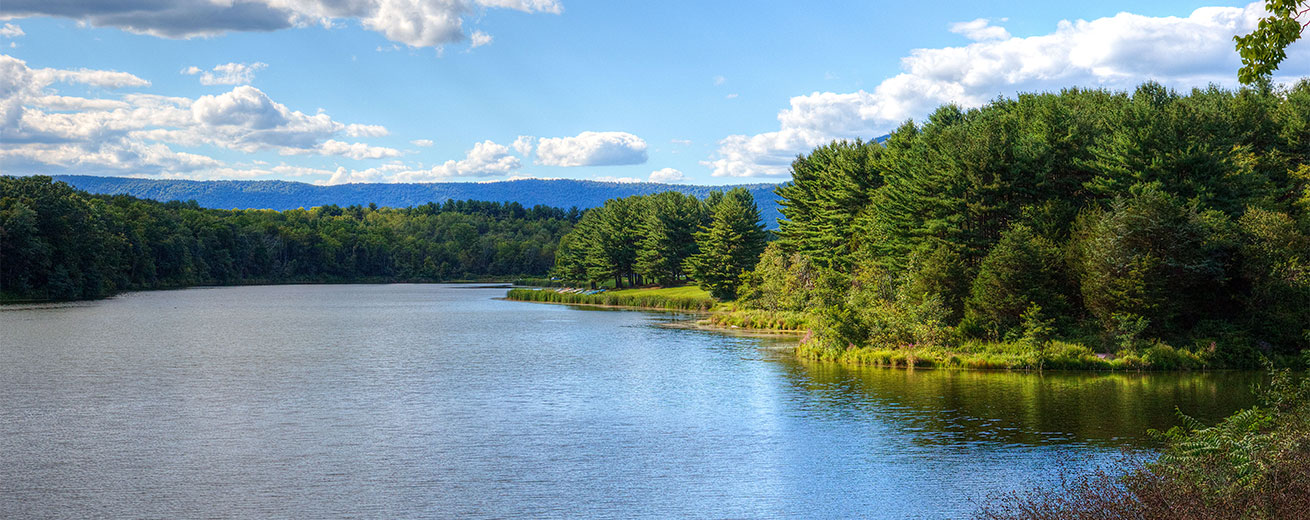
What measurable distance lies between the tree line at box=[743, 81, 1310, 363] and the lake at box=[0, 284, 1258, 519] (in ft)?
→ 13.2

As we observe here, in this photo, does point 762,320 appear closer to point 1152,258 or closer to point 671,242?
point 1152,258

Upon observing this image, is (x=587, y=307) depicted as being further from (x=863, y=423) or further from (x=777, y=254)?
(x=863, y=423)

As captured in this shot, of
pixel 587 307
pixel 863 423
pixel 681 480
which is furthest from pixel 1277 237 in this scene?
pixel 587 307

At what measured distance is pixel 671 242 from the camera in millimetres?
104375

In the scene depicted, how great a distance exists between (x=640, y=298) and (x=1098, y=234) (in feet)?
201

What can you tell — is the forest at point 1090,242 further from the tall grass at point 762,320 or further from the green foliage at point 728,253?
the green foliage at point 728,253

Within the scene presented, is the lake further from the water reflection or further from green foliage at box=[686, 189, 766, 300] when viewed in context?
green foliage at box=[686, 189, 766, 300]

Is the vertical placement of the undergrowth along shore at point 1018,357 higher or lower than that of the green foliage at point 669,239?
lower

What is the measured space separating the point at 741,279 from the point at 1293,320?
4586 cm

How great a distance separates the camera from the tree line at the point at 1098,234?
4009 cm

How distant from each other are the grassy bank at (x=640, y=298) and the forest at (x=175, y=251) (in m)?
48.8

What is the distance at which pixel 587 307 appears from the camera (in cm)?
9869

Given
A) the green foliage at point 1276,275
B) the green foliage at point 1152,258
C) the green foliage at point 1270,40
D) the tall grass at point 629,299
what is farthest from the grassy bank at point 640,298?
the green foliage at point 1270,40

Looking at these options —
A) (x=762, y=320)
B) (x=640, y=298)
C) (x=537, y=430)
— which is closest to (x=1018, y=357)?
(x=537, y=430)
